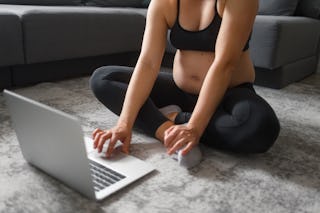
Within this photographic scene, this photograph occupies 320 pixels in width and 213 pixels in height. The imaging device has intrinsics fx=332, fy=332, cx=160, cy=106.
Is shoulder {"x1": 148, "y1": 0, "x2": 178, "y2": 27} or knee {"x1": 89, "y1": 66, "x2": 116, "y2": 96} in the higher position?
shoulder {"x1": 148, "y1": 0, "x2": 178, "y2": 27}

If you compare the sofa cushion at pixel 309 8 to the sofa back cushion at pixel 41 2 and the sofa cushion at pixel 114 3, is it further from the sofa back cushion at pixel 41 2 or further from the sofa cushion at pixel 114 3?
the sofa back cushion at pixel 41 2

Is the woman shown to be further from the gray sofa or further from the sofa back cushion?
the sofa back cushion

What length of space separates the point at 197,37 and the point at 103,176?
509 millimetres

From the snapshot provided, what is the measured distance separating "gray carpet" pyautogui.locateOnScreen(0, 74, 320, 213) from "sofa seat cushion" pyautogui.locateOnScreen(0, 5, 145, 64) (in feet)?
1.83

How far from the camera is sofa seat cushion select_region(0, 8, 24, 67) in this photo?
4.96ft

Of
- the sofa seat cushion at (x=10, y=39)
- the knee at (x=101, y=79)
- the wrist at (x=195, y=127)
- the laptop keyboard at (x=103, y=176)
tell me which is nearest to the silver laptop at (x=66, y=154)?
the laptop keyboard at (x=103, y=176)

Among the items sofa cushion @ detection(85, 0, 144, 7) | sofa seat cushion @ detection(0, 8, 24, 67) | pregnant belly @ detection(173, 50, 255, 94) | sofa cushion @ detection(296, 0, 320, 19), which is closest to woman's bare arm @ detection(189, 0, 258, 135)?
pregnant belly @ detection(173, 50, 255, 94)

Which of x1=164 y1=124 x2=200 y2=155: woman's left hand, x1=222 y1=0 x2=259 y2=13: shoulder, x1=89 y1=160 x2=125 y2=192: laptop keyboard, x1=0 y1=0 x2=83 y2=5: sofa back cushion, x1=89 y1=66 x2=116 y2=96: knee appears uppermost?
x1=222 y1=0 x2=259 y2=13: shoulder

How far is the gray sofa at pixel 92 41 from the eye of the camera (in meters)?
1.60

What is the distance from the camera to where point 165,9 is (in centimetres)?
104

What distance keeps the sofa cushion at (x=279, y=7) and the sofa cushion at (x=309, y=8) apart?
0.13m

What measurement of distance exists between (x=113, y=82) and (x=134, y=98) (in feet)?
0.51

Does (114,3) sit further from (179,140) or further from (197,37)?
→ (179,140)

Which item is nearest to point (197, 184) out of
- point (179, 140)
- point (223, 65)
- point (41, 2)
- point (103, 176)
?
point (179, 140)
